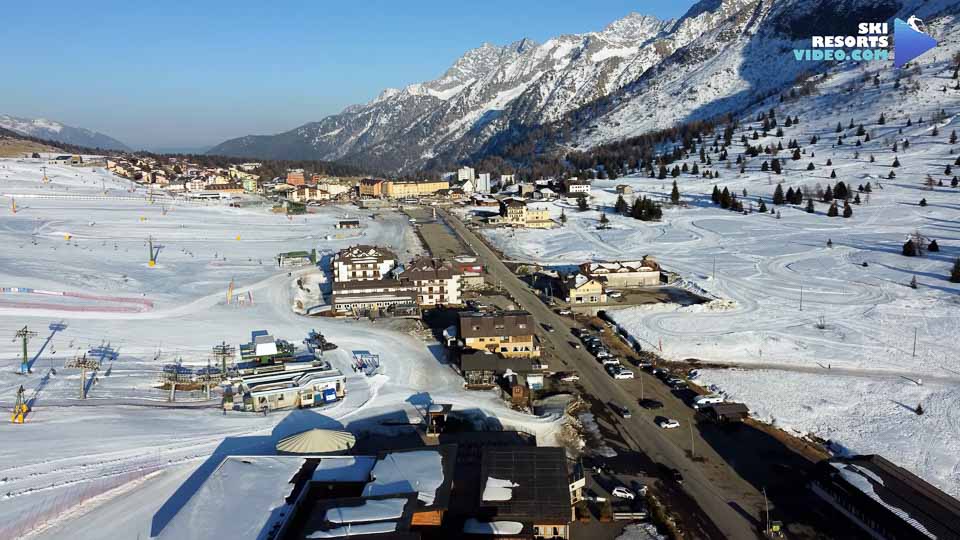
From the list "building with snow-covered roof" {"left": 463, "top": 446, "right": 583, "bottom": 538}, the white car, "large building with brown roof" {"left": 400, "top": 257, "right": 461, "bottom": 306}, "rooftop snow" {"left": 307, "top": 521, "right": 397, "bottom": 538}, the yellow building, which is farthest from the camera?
the yellow building

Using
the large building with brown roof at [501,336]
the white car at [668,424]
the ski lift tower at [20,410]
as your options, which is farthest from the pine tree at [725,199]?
the ski lift tower at [20,410]

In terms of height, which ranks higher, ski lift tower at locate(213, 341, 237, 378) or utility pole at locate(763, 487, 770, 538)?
ski lift tower at locate(213, 341, 237, 378)

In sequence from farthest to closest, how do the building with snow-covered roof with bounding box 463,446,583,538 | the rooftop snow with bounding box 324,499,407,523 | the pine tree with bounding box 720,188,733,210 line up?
the pine tree with bounding box 720,188,733,210, the building with snow-covered roof with bounding box 463,446,583,538, the rooftop snow with bounding box 324,499,407,523

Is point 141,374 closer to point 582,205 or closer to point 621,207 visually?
point 621,207

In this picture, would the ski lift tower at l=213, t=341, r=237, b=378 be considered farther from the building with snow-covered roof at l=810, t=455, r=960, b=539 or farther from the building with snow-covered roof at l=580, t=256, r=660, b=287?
the building with snow-covered roof at l=580, t=256, r=660, b=287

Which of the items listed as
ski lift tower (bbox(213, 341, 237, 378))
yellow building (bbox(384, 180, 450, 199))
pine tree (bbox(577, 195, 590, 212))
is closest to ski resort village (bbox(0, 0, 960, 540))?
ski lift tower (bbox(213, 341, 237, 378))

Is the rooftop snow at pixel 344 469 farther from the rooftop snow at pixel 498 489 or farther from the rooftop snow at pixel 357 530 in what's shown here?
the rooftop snow at pixel 498 489
